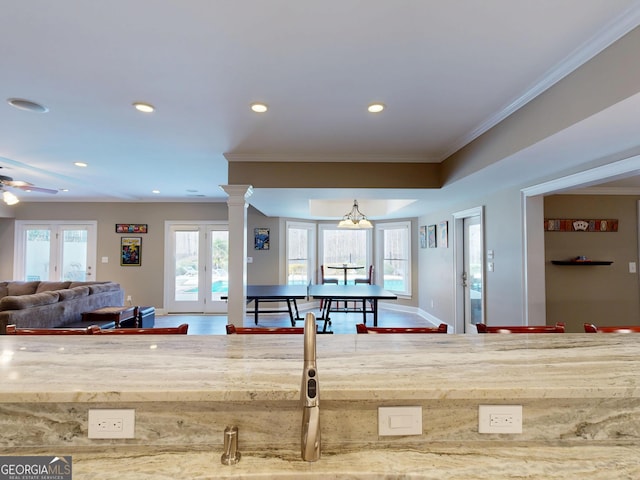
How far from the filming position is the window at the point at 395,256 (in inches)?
277

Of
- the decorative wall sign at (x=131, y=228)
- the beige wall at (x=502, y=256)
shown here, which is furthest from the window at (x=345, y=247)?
the decorative wall sign at (x=131, y=228)

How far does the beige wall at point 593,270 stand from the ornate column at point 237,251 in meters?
3.60

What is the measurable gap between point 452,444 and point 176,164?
4.17m

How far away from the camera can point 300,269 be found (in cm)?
730

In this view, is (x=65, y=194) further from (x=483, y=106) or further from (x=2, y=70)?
(x=483, y=106)

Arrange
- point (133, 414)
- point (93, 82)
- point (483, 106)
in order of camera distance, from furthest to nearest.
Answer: point (483, 106), point (93, 82), point (133, 414)

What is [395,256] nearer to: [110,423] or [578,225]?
[578,225]

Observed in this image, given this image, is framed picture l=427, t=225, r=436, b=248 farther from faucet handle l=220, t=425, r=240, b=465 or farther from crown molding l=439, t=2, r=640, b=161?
faucet handle l=220, t=425, r=240, b=465

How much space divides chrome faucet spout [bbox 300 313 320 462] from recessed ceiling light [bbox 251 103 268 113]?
2046mm

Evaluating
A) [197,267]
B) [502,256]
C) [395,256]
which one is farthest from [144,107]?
[395,256]

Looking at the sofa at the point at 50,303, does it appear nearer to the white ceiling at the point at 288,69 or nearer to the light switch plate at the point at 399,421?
the white ceiling at the point at 288,69

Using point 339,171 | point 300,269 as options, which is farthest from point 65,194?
point 339,171

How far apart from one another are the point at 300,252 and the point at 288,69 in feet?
18.2

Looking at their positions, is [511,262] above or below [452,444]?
above
